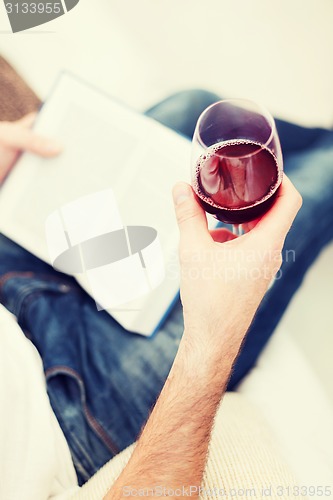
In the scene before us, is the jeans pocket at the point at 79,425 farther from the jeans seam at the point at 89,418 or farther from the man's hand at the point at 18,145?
the man's hand at the point at 18,145

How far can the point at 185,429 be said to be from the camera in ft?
1.65

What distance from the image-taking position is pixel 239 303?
18.8 inches

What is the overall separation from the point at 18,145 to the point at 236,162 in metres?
0.43

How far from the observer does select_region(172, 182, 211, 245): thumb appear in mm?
492

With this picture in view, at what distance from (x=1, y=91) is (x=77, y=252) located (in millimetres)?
408

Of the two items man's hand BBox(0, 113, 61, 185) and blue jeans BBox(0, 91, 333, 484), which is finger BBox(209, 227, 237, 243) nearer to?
blue jeans BBox(0, 91, 333, 484)

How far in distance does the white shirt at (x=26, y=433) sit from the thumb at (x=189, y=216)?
0.33 metres

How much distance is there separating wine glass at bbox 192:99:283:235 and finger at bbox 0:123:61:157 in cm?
32

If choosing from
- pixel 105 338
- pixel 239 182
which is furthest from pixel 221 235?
pixel 105 338

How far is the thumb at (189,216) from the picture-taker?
0.49 m

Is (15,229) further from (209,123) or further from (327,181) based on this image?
(327,181)

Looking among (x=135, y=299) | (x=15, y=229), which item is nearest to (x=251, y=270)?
(x=135, y=299)

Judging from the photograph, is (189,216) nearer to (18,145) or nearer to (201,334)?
(201,334)

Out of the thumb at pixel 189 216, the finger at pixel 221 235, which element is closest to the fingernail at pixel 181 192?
the thumb at pixel 189 216
